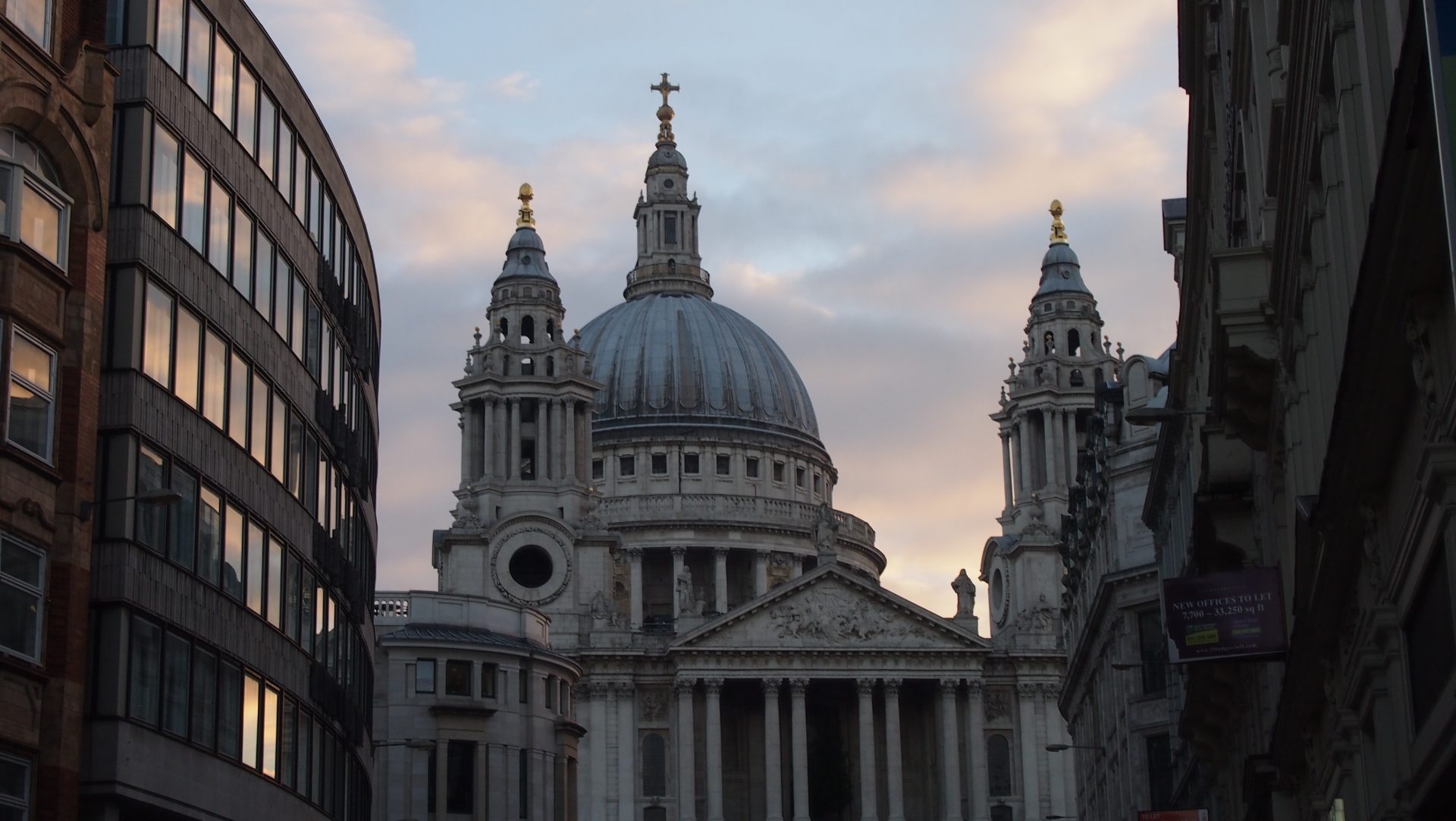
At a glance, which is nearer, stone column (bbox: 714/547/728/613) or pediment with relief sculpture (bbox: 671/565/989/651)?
pediment with relief sculpture (bbox: 671/565/989/651)

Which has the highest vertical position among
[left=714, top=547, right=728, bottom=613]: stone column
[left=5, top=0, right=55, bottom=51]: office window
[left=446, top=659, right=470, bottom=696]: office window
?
[left=714, top=547, right=728, bottom=613]: stone column

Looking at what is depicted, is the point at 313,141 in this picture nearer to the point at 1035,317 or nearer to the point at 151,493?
the point at 151,493

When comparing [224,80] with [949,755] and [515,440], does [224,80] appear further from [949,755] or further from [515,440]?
[949,755]

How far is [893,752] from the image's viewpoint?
130m

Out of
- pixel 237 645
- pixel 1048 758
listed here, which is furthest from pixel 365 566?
pixel 1048 758

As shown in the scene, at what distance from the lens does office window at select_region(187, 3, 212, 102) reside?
39000 mm

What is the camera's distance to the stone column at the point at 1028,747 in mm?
129250

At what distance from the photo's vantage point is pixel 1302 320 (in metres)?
29.1

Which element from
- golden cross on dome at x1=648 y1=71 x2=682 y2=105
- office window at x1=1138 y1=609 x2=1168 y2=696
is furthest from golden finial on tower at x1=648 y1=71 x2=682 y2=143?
office window at x1=1138 y1=609 x2=1168 y2=696

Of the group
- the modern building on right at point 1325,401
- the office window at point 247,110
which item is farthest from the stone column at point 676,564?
the office window at point 247,110

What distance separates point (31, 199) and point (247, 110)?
35.8 ft

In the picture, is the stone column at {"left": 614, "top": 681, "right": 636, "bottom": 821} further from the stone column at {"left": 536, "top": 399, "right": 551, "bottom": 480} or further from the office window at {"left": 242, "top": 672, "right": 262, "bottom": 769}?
the office window at {"left": 242, "top": 672, "right": 262, "bottom": 769}

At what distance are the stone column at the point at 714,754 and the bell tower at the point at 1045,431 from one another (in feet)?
58.0

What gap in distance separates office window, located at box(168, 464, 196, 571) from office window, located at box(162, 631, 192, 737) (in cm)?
131
